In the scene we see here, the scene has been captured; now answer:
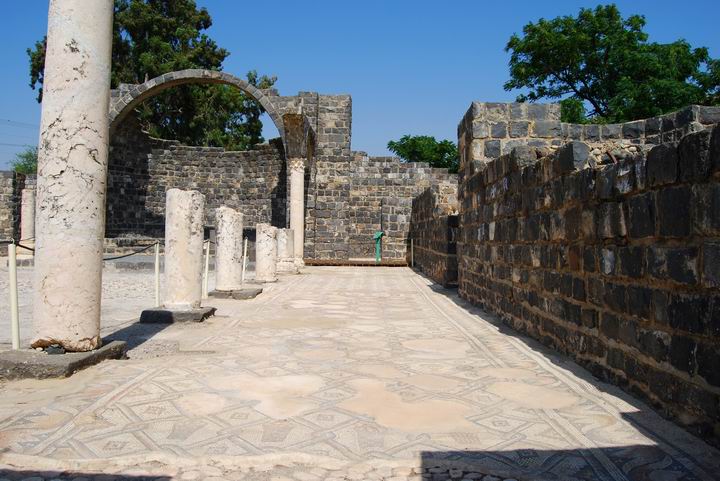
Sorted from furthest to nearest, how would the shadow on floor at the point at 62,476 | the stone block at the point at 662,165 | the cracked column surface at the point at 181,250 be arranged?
1. the cracked column surface at the point at 181,250
2. the stone block at the point at 662,165
3. the shadow on floor at the point at 62,476

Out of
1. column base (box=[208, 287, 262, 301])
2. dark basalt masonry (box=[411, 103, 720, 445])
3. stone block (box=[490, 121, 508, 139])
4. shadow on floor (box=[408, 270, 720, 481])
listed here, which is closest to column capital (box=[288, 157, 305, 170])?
column base (box=[208, 287, 262, 301])

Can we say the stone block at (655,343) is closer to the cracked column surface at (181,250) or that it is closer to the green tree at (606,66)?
the cracked column surface at (181,250)

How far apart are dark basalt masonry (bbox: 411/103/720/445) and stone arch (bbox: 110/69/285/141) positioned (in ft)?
40.7

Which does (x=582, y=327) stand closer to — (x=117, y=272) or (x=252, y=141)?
(x=117, y=272)

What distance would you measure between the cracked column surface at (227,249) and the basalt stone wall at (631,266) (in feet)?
16.0

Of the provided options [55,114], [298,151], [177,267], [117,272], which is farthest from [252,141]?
[55,114]

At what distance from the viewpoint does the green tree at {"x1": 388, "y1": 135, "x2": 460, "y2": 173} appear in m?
50.8

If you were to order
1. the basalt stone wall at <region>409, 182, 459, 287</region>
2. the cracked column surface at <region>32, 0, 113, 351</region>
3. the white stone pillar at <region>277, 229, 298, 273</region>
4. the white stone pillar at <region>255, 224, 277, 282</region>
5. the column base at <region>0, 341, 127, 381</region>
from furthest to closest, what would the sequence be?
the white stone pillar at <region>277, 229, 298, 273</region>
the white stone pillar at <region>255, 224, 277, 282</region>
the basalt stone wall at <region>409, 182, 459, 287</region>
the cracked column surface at <region>32, 0, 113, 351</region>
the column base at <region>0, 341, 127, 381</region>

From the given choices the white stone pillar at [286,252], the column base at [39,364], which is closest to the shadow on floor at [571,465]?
the column base at [39,364]

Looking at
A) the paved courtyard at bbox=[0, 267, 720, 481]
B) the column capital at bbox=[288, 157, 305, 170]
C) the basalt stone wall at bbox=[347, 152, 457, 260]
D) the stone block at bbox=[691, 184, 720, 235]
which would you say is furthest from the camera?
the basalt stone wall at bbox=[347, 152, 457, 260]

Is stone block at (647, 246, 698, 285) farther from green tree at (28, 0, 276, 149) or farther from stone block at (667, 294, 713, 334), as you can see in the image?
green tree at (28, 0, 276, 149)

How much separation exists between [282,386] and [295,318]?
131 inches

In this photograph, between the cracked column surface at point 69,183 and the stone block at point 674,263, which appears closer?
the stone block at point 674,263

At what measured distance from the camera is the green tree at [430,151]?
50750 mm
